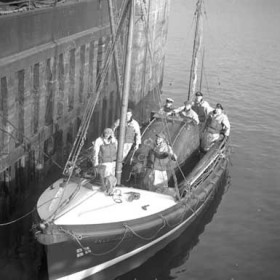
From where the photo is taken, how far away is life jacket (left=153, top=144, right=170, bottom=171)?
13453mm

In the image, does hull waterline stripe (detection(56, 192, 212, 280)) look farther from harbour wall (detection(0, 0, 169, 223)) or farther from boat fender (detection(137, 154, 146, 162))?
harbour wall (detection(0, 0, 169, 223))

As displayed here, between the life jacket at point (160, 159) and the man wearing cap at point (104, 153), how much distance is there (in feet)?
3.70

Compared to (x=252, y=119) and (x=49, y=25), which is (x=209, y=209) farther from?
(x=252, y=119)

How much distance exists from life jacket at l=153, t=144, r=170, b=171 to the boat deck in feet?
2.57

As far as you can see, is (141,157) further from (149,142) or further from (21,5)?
(21,5)

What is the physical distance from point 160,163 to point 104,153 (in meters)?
1.58

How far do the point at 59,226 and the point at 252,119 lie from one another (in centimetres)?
1850

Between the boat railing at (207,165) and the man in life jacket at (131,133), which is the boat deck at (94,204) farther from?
the man in life jacket at (131,133)

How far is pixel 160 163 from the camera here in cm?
1346

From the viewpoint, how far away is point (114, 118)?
77.6 ft

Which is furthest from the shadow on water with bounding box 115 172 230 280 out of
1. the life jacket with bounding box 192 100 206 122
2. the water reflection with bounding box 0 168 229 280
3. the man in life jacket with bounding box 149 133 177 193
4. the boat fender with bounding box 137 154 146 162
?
the life jacket with bounding box 192 100 206 122

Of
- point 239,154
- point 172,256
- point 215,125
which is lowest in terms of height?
point 239,154

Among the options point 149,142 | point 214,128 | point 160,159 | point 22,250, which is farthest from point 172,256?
point 214,128

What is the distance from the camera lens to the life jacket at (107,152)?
13.0 metres
